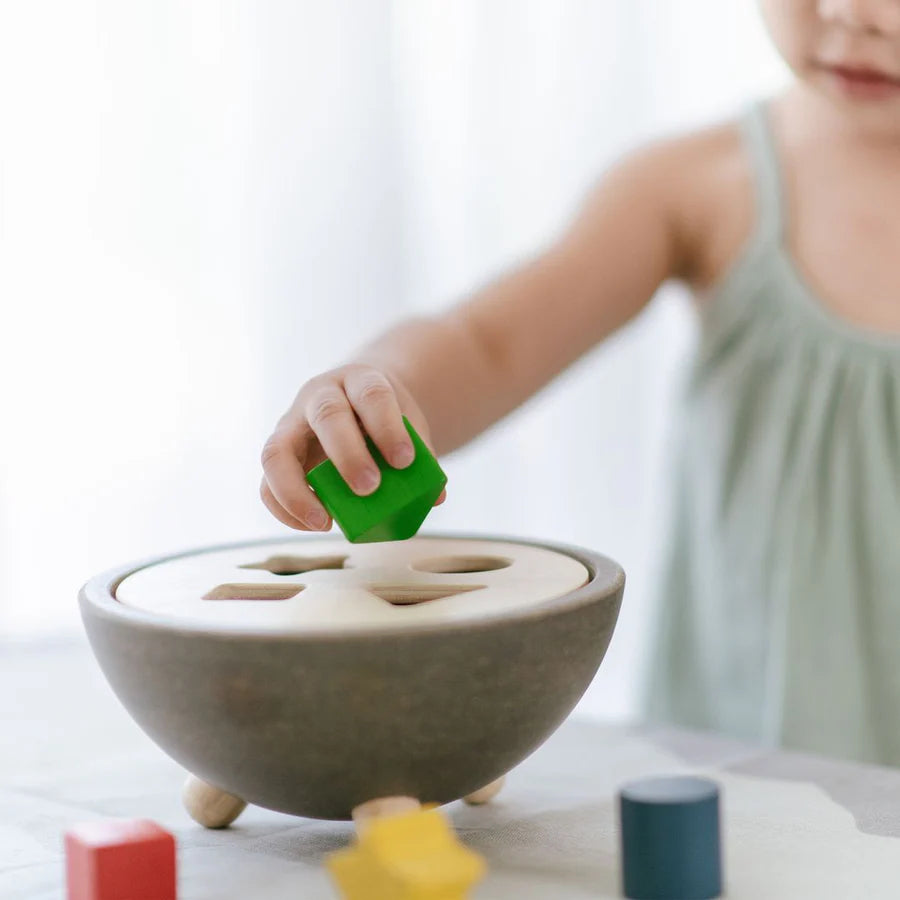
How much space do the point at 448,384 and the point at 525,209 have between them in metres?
0.87

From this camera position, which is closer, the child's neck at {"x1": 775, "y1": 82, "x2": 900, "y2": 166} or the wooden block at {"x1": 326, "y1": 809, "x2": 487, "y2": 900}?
the wooden block at {"x1": 326, "y1": 809, "x2": 487, "y2": 900}

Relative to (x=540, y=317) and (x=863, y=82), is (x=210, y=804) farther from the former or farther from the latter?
(x=863, y=82)

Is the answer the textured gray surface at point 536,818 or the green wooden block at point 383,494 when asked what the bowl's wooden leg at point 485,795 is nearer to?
the textured gray surface at point 536,818

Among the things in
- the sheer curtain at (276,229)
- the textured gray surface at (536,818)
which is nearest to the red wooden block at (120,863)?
the textured gray surface at (536,818)

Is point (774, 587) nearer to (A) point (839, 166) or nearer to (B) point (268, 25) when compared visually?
(A) point (839, 166)

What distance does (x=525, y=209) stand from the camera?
1.63 metres

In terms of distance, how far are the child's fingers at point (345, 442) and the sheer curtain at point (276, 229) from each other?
29.3 inches

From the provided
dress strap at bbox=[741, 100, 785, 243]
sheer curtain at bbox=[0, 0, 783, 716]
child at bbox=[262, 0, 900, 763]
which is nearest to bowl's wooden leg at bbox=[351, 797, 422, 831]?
child at bbox=[262, 0, 900, 763]

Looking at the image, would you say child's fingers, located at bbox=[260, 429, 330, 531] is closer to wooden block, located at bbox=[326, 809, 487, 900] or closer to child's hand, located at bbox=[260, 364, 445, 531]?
child's hand, located at bbox=[260, 364, 445, 531]

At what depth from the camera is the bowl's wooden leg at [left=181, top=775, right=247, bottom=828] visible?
56 centimetres

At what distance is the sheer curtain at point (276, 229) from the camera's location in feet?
4.43

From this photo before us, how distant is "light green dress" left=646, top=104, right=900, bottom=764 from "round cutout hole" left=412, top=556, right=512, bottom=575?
400 mm

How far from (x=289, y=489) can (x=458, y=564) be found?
9 centimetres

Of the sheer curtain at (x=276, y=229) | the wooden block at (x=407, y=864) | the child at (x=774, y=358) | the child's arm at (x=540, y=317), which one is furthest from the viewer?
the sheer curtain at (x=276, y=229)
